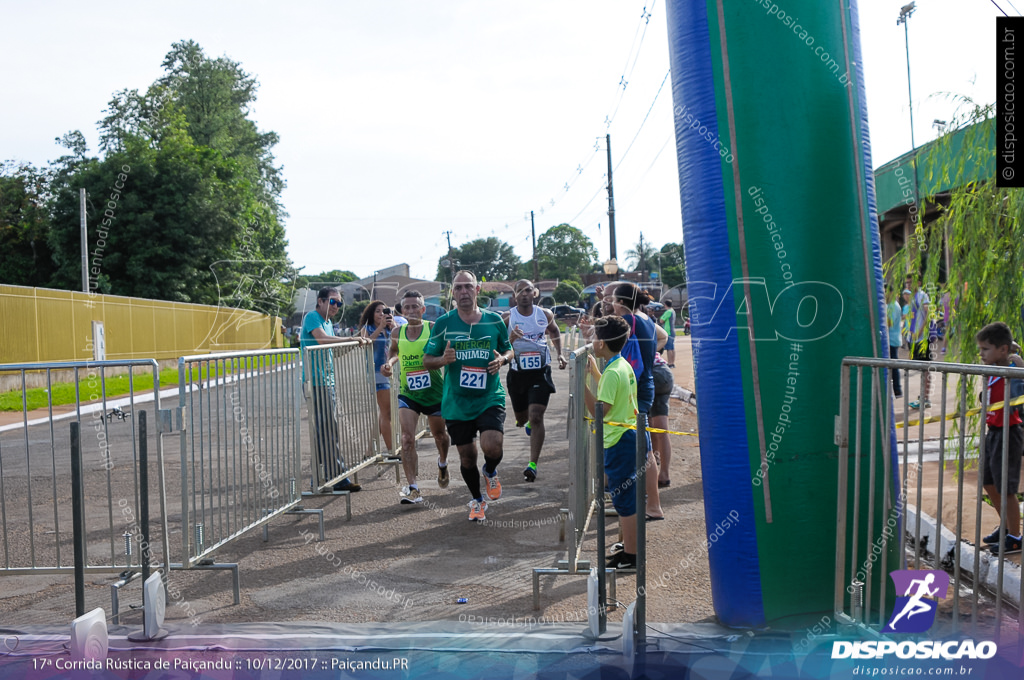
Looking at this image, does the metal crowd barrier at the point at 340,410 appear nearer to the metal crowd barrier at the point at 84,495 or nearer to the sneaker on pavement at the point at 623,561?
the metal crowd barrier at the point at 84,495

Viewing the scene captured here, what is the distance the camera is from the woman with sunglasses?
9391 millimetres

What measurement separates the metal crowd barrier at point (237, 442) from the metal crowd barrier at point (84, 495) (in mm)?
193

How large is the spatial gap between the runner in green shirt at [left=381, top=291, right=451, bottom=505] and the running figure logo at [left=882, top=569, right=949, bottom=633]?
14.9ft

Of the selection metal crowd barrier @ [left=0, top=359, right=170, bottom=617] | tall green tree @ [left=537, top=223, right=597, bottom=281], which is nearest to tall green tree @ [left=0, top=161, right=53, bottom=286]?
metal crowd barrier @ [left=0, top=359, right=170, bottom=617]

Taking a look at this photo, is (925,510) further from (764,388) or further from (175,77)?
(175,77)

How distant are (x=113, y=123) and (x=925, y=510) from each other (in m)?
48.8

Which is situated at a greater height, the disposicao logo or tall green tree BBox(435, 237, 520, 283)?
tall green tree BBox(435, 237, 520, 283)

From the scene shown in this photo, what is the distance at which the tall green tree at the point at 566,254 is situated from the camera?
103 meters

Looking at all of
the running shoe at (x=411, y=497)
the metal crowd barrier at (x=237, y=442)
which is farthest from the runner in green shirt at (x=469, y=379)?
the metal crowd barrier at (x=237, y=442)

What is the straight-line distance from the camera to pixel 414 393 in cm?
805

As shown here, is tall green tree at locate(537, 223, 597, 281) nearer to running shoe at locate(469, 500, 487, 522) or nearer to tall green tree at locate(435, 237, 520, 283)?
tall green tree at locate(435, 237, 520, 283)

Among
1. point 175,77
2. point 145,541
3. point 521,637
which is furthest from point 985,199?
point 175,77

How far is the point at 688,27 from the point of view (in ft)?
15.2

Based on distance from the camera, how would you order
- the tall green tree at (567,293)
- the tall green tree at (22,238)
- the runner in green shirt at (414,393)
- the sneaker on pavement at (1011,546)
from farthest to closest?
1. the tall green tree at (567,293)
2. the tall green tree at (22,238)
3. the runner in green shirt at (414,393)
4. the sneaker on pavement at (1011,546)
